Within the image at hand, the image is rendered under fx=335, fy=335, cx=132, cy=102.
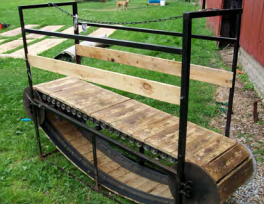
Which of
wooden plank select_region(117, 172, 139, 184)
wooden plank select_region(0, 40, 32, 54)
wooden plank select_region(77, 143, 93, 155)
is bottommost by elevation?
wooden plank select_region(117, 172, 139, 184)

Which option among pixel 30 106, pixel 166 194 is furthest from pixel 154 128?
pixel 30 106

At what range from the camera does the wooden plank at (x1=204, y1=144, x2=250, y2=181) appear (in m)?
2.56

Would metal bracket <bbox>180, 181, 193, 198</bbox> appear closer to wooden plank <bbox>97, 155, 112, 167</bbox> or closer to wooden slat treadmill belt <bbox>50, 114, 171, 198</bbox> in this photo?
wooden slat treadmill belt <bbox>50, 114, 171, 198</bbox>

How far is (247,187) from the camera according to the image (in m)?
3.63

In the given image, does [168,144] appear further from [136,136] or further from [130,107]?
[130,107]

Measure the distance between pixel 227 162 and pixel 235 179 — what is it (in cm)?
16

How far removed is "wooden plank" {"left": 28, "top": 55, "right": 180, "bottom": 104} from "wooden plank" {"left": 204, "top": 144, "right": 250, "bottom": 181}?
0.60m

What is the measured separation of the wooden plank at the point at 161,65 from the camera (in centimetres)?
311

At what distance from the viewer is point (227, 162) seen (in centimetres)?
271

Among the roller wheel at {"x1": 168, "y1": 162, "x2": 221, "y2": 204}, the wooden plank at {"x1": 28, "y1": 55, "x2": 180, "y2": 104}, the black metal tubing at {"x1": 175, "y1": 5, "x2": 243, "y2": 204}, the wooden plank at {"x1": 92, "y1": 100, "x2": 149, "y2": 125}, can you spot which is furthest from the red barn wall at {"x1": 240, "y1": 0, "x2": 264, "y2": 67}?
the roller wheel at {"x1": 168, "y1": 162, "x2": 221, "y2": 204}

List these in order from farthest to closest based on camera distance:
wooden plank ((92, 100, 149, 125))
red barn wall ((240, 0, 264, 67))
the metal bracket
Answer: red barn wall ((240, 0, 264, 67))
wooden plank ((92, 100, 149, 125))
the metal bracket

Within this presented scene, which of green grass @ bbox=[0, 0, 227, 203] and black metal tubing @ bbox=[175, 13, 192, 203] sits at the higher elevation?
black metal tubing @ bbox=[175, 13, 192, 203]

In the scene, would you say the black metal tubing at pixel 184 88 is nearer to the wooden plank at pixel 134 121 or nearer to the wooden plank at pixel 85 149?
the wooden plank at pixel 134 121

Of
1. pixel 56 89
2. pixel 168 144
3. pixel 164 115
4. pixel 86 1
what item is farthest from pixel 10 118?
pixel 86 1
